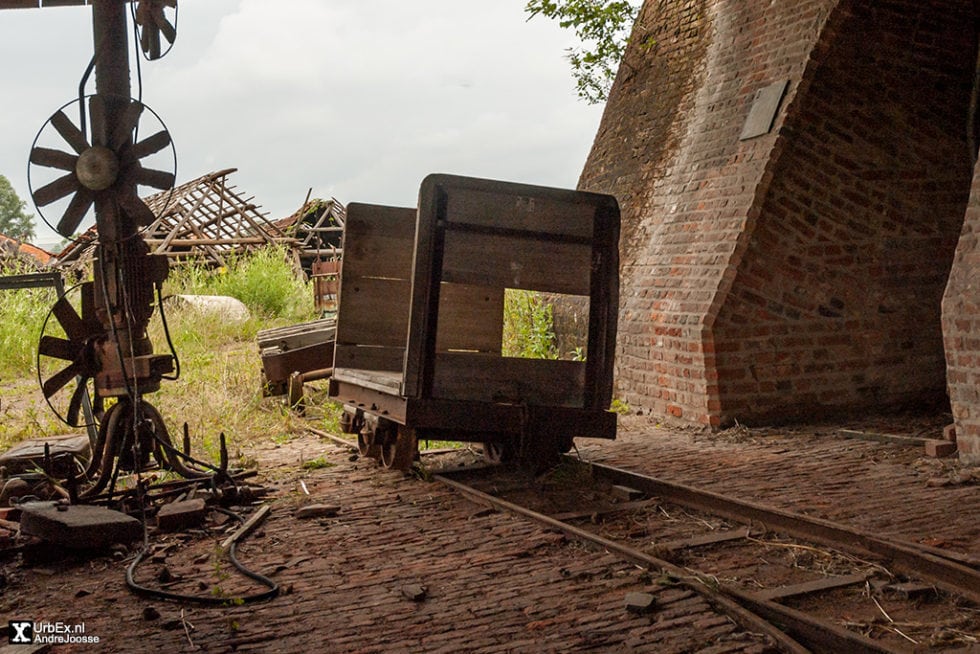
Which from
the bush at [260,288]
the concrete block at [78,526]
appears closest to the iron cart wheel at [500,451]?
the concrete block at [78,526]

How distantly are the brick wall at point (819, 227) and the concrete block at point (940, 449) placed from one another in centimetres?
197

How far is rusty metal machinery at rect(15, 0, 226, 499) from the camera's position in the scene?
5.86 metres

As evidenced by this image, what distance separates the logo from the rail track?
105 inches

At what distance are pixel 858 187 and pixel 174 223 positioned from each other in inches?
721

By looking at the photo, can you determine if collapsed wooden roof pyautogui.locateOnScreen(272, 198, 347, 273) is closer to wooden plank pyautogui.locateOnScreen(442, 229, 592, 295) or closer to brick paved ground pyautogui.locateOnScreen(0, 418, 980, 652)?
wooden plank pyautogui.locateOnScreen(442, 229, 592, 295)

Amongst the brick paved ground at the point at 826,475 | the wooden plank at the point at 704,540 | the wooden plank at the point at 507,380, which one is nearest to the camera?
the wooden plank at the point at 704,540

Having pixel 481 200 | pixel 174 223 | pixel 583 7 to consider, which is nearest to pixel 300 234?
pixel 174 223

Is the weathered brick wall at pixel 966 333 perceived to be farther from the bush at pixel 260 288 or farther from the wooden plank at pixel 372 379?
the bush at pixel 260 288

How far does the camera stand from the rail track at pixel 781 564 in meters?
3.52

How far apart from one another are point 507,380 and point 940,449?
10.9 feet

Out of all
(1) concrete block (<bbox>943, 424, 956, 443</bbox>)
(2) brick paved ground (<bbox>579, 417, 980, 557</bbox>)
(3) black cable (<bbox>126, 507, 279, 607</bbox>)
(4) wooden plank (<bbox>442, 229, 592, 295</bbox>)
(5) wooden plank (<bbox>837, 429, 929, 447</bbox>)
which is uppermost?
(4) wooden plank (<bbox>442, 229, 592, 295</bbox>)

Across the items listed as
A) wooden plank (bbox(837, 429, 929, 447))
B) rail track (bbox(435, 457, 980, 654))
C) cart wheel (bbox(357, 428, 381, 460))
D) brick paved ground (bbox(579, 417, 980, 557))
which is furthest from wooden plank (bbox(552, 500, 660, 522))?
wooden plank (bbox(837, 429, 929, 447))

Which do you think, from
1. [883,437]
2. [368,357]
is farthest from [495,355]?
[883,437]

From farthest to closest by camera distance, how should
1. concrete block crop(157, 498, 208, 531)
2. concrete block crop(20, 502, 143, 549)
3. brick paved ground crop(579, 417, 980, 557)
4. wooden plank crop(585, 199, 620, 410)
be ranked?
wooden plank crop(585, 199, 620, 410) < concrete block crop(157, 498, 208, 531) < brick paved ground crop(579, 417, 980, 557) < concrete block crop(20, 502, 143, 549)
